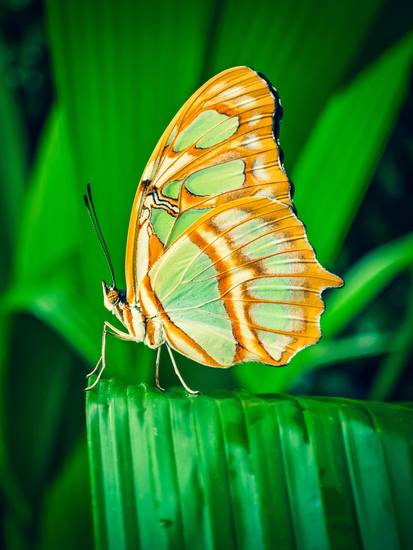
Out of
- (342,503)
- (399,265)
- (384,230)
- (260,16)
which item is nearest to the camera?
(342,503)

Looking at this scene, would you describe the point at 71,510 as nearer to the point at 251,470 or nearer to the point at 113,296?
the point at 113,296

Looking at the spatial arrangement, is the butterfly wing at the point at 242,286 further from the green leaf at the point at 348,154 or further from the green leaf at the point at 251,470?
the green leaf at the point at 348,154

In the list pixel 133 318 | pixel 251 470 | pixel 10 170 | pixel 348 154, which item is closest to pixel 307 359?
pixel 348 154

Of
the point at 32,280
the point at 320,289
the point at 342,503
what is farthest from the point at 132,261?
the point at 32,280

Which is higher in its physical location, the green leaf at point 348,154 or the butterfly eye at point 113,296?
the green leaf at point 348,154

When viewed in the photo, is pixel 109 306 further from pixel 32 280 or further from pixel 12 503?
pixel 12 503

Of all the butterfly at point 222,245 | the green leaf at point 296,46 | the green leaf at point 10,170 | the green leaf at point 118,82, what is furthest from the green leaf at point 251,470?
the green leaf at point 10,170

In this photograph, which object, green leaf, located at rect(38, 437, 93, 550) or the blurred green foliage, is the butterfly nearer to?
the blurred green foliage
